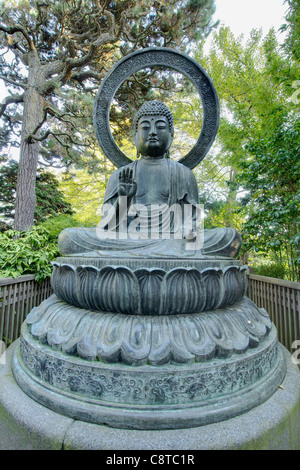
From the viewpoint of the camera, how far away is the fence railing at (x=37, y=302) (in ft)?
10.7

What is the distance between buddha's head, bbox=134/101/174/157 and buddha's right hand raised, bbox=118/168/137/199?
75 centimetres

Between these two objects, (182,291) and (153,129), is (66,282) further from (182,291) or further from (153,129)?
(153,129)

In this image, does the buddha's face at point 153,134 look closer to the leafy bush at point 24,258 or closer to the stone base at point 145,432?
the leafy bush at point 24,258

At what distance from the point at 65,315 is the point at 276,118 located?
16.5 feet

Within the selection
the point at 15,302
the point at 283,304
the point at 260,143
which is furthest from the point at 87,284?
the point at 260,143

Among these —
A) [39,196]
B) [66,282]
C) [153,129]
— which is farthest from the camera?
[39,196]

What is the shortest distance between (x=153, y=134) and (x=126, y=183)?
86 cm

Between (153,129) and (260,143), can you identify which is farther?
(260,143)

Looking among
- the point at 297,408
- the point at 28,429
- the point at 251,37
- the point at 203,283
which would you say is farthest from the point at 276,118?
the point at 251,37

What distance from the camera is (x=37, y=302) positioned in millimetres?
4074

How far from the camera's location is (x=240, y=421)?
1.43 meters

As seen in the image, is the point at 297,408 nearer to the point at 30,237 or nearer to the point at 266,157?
the point at 266,157

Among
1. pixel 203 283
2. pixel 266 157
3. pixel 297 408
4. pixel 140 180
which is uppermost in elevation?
pixel 266 157

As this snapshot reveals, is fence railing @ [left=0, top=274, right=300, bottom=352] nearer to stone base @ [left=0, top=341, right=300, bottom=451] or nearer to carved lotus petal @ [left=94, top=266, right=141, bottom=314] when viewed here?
stone base @ [left=0, top=341, right=300, bottom=451]
